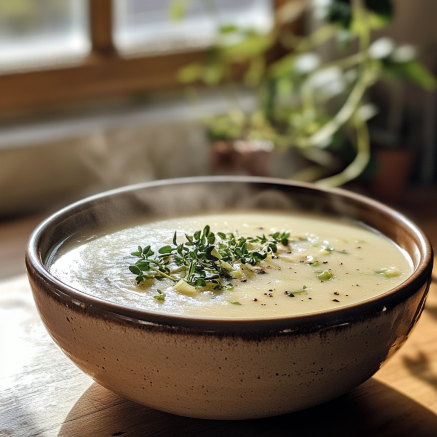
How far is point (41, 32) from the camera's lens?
7.29ft

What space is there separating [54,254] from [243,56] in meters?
1.69

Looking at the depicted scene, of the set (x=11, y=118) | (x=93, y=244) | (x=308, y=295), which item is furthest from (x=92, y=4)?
(x=308, y=295)

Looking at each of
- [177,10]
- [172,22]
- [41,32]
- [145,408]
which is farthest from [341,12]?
[145,408]

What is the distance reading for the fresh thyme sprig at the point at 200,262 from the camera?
34.7 inches

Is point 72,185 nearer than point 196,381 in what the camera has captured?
No

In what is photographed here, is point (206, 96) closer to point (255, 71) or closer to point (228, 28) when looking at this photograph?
point (255, 71)

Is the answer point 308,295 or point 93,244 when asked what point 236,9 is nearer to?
point 93,244

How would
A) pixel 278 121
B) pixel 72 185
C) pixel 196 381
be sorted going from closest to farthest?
pixel 196 381 < pixel 72 185 < pixel 278 121

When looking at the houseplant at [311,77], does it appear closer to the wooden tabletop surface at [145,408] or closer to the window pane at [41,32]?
the window pane at [41,32]

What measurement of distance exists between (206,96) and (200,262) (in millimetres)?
1729

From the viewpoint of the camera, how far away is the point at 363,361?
2.38 ft

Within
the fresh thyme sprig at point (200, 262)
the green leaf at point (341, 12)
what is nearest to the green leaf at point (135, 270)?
the fresh thyme sprig at point (200, 262)

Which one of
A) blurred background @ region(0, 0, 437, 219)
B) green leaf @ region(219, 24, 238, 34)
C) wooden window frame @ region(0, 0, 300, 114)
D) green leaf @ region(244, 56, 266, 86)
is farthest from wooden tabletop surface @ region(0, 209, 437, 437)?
green leaf @ region(244, 56, 266, 86)

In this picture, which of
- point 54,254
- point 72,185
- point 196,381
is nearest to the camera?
point 196,381
